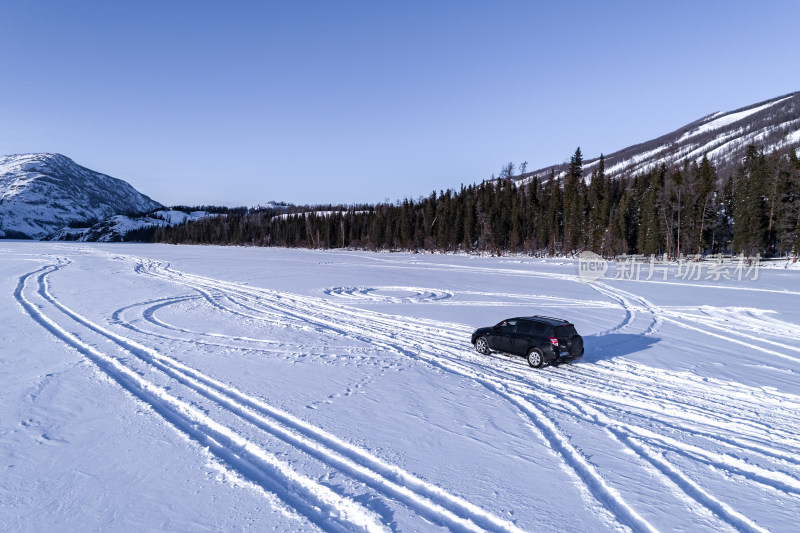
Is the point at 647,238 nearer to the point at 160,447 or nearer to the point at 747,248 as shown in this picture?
the point at 747,248

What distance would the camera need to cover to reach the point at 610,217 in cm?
8075

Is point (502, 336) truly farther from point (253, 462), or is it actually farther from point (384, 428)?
point (253, 462)

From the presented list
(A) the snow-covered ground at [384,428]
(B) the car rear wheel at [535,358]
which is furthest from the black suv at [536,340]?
(A) the snow-covered ground at [384,428]

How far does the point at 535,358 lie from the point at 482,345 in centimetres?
190

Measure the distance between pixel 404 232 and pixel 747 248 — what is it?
7333cm

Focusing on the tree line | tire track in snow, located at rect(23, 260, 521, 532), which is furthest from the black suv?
the tree line

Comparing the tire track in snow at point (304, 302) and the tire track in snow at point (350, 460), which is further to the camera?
the tire track in snow at point (304, 302)

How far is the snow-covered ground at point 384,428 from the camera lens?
563 centimetres

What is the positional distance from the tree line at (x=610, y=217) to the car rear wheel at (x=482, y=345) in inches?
2345

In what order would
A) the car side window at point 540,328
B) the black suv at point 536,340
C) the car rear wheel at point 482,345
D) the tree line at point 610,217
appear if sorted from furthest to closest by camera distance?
the tree line at point 610,217
the car rear wheel at point 482,345
the car side window at point 540,328
the black suv at point 536,340

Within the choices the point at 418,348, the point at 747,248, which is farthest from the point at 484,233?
the point at 418,348

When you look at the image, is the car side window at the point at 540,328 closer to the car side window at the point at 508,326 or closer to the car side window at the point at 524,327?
the car side window at the point at 524,327

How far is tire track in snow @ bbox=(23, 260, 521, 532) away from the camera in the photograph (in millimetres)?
5480

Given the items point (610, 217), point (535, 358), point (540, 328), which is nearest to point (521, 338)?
point (540, 328)
